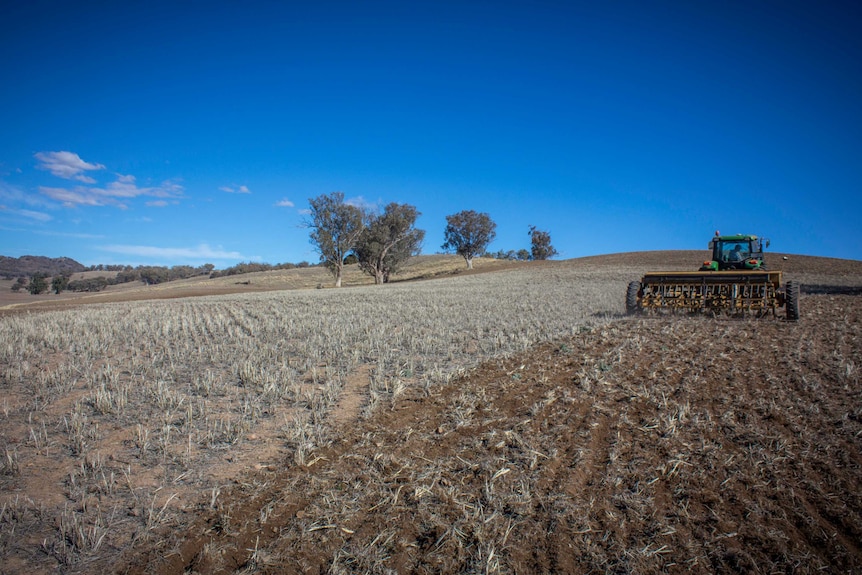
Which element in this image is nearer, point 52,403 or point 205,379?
point 52,403

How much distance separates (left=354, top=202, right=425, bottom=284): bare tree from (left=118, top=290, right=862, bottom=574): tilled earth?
160ft

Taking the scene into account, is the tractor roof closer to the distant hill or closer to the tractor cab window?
the tractor cab window

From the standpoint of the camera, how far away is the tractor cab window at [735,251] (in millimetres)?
16703

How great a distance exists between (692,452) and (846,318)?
520 inches

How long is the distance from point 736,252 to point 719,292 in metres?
3.97

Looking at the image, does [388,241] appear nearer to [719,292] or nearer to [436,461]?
[719,292]

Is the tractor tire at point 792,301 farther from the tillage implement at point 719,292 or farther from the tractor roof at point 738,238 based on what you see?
the tractor roof at point 738,238

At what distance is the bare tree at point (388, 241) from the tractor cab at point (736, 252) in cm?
4123

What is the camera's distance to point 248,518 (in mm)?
3604

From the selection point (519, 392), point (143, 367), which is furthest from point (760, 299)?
point (143, 367)

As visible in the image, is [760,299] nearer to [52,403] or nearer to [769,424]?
[769,424]

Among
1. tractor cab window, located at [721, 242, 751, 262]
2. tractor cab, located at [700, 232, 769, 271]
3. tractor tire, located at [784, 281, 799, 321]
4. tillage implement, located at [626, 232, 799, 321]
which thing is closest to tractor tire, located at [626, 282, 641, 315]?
tillage implement, located at [626, 232, 799, 321]

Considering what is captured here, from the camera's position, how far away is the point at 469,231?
75.6 metres

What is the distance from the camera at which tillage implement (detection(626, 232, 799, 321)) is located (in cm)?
1328
